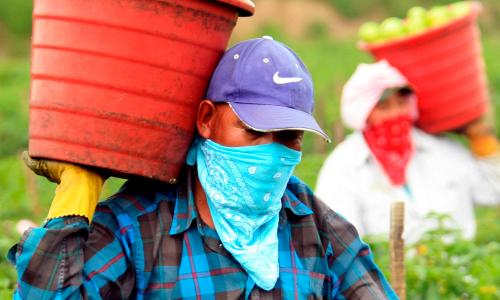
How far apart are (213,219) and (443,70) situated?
2.84m

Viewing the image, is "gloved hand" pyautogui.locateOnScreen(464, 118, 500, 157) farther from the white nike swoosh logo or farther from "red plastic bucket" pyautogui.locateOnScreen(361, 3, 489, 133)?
the white nike swoosh logo

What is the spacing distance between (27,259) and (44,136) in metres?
0.31

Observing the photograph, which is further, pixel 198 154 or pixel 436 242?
pixel 436 242

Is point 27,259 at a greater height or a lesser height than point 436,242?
greater

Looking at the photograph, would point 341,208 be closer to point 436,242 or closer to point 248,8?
point 436,242

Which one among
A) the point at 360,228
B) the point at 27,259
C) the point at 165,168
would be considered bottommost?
the point at 360,228

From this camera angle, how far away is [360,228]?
5219mm

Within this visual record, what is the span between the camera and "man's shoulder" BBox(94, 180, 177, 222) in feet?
8.78

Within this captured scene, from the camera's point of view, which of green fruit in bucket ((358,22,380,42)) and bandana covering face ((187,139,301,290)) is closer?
bandana covering face ((187,139,301,290))

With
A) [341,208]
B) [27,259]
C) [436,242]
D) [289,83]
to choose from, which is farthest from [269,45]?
[341,208]

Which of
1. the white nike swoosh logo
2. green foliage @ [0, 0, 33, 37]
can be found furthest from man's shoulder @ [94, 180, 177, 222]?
green foliage @ [0, 0, 33, 37]

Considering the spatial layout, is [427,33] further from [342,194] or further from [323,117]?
[323,117]

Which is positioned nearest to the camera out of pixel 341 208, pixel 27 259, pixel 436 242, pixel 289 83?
pixel 27 259

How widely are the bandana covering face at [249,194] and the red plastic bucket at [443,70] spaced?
9.07 feet
